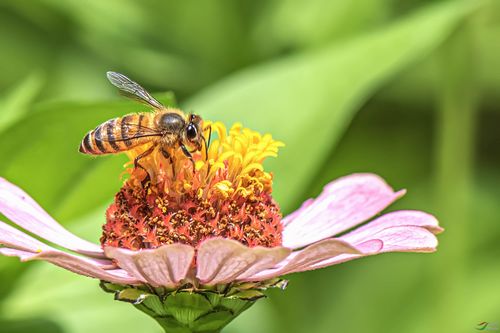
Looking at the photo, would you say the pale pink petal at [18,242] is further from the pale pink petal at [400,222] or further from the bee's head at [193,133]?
the pale pink petal at [400,222]

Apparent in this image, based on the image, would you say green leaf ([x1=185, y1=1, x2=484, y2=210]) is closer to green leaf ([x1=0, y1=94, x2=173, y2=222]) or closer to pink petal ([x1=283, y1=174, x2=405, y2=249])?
green leaf ([x1=0, y1=94, x2=173, y2=222])

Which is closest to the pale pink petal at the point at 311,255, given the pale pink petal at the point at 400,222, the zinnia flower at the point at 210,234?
the zinnia flower at the point at 210,234

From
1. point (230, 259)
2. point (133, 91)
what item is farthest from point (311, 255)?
point (133, 91)

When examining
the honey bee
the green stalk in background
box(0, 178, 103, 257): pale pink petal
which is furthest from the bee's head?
the green stalk in background

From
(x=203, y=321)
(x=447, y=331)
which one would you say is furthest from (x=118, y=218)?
(x=447, y=331)

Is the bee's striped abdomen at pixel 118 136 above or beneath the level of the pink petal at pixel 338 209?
above

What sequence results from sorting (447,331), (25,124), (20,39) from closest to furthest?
(25,124), (447,331), (20,39)

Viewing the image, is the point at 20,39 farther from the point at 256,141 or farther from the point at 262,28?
the point at 256,141
